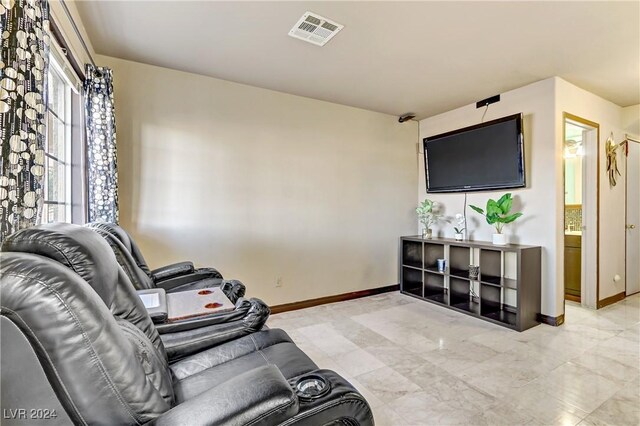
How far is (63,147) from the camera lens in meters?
2.40

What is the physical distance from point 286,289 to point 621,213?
4.43m

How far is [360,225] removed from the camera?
4.30 meters

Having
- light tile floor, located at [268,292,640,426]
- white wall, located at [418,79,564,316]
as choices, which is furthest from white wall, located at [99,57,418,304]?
white wall, located at [418,79,564,316]

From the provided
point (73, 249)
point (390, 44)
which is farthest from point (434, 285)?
point (73, 249)

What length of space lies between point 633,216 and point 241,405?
5.63 meters

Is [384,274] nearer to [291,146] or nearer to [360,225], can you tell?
[360,225]

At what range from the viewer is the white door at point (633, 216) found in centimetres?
420

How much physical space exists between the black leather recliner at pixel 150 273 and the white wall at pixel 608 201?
408 centimetres

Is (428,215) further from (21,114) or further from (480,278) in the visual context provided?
(21,114)

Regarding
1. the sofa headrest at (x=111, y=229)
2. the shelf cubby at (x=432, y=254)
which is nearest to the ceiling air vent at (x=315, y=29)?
the sofa headrest at (x=111, y=229)

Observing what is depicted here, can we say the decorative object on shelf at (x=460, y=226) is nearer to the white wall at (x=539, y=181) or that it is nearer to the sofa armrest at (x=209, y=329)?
the white wall at (x=539, y=181)

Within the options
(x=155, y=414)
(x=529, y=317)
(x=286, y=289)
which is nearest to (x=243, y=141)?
(x=286, y=289)

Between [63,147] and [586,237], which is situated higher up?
[63,147]

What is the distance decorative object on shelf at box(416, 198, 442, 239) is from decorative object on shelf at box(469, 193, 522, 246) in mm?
944
